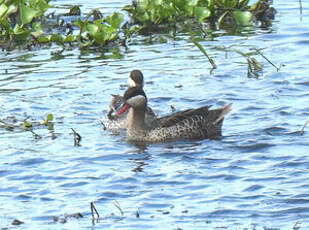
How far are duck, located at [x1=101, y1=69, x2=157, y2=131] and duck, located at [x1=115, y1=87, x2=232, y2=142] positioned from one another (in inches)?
8.8

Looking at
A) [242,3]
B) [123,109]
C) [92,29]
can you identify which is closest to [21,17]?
[92,29]

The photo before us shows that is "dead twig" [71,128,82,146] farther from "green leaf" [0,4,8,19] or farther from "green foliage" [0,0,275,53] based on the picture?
"green leaf" [0,4,8,19]

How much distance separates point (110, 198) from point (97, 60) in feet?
24.3

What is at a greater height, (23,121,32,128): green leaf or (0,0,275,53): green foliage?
(0,0,275,53): green foliage

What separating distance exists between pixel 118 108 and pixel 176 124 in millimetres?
1190

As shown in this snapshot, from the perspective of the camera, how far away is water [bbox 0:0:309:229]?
366 inches

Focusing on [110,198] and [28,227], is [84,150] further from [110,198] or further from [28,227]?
[28,227]

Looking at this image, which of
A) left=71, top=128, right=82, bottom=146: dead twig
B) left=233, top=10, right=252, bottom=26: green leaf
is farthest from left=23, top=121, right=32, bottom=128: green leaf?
left=233, top=10, right=252, bottom=26: green leaf

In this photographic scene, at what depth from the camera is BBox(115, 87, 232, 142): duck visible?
1280cm

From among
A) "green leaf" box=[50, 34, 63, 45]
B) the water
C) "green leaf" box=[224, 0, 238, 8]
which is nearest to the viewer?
the water

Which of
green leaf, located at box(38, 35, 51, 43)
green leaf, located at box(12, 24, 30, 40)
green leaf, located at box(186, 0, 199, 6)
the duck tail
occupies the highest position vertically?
green leaf, located at box(186, 0, 199, 6)

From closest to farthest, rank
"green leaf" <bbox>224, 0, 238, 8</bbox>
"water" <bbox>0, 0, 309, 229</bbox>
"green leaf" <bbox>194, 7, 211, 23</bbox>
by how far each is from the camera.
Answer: "water" <bbox>0, 0, 309, 229</bbox> → "green leaf" <bbox>194, 7, 211, 23</bbox> → "green leaf" <bbox>224, 0, 238, 8</bbox>

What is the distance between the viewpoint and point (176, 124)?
42.2 ft

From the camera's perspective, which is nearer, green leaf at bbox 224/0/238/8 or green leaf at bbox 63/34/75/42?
green leaf at bbox 63/34/75/42
